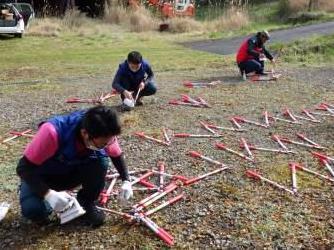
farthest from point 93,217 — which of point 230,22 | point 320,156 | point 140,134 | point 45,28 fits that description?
point 230,22

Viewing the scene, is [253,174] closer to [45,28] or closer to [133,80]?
[133,80]

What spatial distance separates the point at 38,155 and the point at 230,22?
19733mm

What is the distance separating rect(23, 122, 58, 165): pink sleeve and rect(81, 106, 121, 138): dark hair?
30 cm

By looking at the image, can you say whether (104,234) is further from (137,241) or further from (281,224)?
(281,224)

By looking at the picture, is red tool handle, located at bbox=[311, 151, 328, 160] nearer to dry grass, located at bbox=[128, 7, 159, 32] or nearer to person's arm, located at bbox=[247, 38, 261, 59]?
person's arm, located at bbox=[247, 38, 261, 59]

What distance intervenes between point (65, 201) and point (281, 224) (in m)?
1.80

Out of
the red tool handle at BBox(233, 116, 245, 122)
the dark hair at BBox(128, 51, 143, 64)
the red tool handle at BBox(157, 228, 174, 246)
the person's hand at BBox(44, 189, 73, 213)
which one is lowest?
the red tool handle at BBox(157, 228, 174, 246)

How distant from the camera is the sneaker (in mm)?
4109

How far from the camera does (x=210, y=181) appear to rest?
16.5ft

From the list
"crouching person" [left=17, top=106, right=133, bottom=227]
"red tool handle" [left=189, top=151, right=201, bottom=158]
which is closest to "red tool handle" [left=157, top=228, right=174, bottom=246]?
"crouching person" [left=17, top=106, right=133, bottom=227]

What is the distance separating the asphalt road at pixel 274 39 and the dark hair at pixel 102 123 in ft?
40.3

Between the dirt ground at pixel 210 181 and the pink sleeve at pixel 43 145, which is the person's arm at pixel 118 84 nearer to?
the dirt ground at pixel 210 181

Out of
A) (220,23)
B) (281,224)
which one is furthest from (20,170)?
(220,23)

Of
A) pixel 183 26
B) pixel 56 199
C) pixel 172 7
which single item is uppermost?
pixel 172 7
